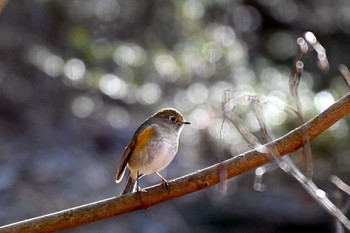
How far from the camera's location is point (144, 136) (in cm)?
546

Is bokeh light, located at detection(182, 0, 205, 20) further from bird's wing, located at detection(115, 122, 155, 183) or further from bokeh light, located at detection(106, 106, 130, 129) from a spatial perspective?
bird's wing, located at detection(115, 122, 155, 183)

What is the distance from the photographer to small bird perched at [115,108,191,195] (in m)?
5.34

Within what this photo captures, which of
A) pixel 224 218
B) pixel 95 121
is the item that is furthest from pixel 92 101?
pixel 224 218

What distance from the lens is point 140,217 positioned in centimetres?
943

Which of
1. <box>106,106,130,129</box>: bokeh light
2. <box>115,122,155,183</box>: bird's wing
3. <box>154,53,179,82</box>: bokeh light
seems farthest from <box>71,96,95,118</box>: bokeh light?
<box>115,122,155,183</box>: bird's wing

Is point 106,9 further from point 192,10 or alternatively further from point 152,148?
point 152,148

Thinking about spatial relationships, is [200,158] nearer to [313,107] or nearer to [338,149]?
[338,149]

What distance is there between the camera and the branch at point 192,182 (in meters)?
4.06

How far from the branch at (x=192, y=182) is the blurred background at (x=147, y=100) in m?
3.86

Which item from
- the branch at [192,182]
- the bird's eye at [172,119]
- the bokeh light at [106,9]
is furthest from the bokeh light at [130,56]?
the branch at [192,182]

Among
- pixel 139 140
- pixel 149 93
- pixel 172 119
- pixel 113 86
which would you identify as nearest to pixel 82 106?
pixel 113 86

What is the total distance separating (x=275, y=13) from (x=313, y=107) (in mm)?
4142

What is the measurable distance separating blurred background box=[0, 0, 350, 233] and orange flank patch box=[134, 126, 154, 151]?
284 cm

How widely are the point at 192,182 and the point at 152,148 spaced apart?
117 cm
